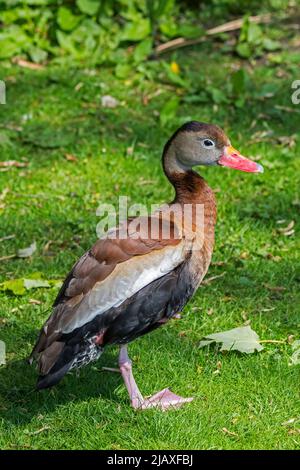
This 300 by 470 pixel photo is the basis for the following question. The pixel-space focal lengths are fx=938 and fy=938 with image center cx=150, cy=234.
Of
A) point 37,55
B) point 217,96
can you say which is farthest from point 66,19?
point 217,96

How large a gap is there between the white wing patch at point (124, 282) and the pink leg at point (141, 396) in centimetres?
38

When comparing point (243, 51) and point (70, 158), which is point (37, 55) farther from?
point (243, 51)

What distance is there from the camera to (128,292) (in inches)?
163

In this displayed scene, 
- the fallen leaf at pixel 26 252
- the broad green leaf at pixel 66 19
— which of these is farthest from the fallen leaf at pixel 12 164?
the broad green leaf at pixel 66 19

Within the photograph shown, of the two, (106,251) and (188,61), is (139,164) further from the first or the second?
(106,251)

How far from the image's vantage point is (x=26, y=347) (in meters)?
4.84

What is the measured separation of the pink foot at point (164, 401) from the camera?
168 inches

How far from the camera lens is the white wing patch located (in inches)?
162

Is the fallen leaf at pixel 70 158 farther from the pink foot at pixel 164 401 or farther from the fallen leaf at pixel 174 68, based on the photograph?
the pink foot at pixel 164 401
